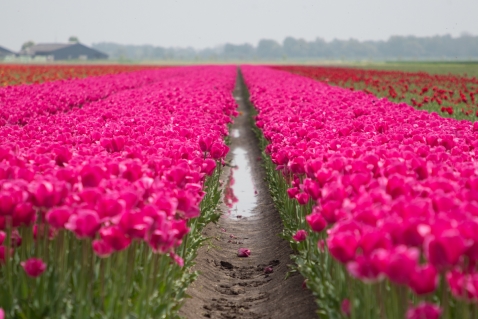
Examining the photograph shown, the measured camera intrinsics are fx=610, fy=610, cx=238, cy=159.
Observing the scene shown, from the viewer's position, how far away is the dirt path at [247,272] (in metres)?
5.52

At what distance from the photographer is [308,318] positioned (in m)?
4.98

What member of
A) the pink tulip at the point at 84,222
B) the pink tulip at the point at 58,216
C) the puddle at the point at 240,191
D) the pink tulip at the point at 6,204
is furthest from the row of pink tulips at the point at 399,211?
the puddle at the point at 240,191

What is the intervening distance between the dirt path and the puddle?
0.7 inches

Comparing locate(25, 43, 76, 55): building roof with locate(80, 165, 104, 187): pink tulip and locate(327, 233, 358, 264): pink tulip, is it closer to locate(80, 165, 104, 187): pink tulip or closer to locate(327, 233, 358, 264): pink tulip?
locate(80, 165, 104, 187): pink tulip

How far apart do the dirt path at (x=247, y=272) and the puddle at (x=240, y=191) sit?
2 centimetres

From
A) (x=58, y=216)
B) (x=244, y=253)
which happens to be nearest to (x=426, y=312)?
(x=58, y=216)

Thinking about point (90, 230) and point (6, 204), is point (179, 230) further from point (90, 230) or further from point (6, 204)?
point (6, 204)

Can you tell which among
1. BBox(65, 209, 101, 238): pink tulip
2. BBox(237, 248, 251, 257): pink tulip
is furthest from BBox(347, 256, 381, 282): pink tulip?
BBox(237, 248, 251, 257): pink tulip

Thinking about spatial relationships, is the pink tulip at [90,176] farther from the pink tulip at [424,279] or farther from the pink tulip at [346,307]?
the pink tulip at [424,279]

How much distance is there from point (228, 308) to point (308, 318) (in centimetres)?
103

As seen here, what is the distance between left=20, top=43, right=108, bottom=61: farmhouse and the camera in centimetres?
13512

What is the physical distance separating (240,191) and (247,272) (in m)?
4.63

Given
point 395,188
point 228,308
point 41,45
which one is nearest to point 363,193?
point 395,188

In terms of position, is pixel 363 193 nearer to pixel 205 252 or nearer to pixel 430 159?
pixel 430 159
